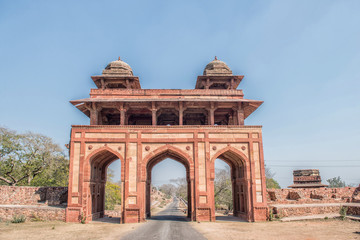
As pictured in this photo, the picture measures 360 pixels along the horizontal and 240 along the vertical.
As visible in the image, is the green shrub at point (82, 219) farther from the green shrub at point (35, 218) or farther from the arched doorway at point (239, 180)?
the arched doorway at point (239, 180)

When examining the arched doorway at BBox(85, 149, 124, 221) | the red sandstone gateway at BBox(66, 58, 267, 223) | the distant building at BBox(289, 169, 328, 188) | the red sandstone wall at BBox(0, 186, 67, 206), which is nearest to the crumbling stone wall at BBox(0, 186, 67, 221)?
the red sandstone wall at BBox(0, 186, 67, 206)

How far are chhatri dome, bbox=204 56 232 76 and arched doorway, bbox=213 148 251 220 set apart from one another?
789cm

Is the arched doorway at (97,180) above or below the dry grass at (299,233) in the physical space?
above

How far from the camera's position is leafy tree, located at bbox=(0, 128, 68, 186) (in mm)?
35219

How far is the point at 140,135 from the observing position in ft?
68.7

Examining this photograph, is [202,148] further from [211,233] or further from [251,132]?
[211,233]

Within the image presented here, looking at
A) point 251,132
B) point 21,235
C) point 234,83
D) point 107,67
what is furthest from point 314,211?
A: point 107,67

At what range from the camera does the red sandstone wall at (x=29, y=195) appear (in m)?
24.0

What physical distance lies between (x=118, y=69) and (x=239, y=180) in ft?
49.2

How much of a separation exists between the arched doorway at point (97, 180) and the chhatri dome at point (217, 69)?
456 inches

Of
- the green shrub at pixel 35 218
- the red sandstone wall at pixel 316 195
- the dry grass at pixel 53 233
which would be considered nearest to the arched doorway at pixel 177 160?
the dry grass at pixel 53 233

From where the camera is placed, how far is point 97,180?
22.6m

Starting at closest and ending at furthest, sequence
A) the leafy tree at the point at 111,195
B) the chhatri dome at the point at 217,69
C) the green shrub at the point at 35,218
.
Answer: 1. the green shrub at the point at 35,218
2. the chhatri dome at the point at 217,69
3. the leafy tree at the point at 111,195

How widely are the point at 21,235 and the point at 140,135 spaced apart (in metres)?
9.77
